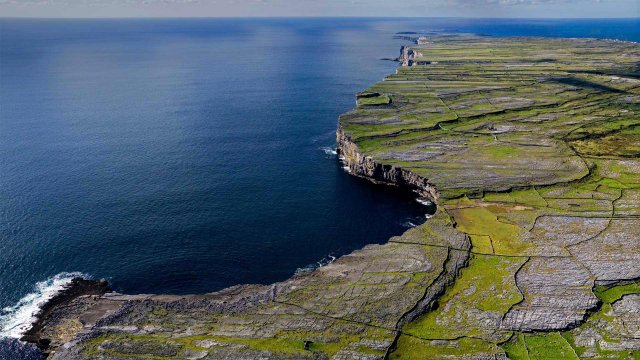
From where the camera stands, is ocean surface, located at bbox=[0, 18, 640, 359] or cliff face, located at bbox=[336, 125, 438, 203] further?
cliff face, located at bbox=[336, 125, 438, 203]

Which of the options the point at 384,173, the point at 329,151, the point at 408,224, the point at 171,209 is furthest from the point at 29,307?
the point at 329,151

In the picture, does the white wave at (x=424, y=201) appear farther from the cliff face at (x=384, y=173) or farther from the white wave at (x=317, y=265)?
the white wave at (x=317, y=265)

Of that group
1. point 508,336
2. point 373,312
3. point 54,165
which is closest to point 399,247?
point 373,312

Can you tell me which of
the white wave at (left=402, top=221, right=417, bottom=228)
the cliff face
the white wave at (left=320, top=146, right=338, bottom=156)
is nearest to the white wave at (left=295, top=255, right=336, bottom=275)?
the white wave at (left=402, top=221, right=417, bottom=228)

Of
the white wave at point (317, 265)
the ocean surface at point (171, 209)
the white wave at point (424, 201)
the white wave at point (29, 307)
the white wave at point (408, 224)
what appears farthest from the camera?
the white wave at point (424, 201)

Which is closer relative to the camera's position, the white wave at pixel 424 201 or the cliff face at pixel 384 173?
the white wave at pixel 424 201

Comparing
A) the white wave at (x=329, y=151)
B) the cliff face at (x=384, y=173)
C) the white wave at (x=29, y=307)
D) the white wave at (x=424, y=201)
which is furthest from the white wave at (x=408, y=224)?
the white wave at (x=29, y=307)

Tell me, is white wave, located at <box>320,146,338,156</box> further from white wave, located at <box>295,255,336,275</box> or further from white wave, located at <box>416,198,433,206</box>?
white wave, located at <box>295,255,336,275</box>

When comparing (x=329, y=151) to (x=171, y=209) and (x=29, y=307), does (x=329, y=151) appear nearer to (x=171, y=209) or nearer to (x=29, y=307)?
(x=171, y=209)

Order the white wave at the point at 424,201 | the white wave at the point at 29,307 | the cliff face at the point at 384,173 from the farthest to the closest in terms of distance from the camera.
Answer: the cliff face at the point at 384,173
the white wave at the point at 424,201
the white wave at the point at 29,307
